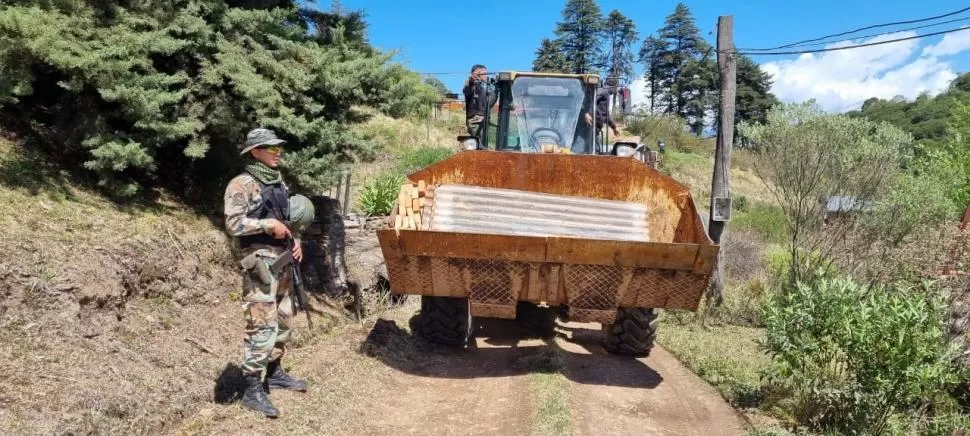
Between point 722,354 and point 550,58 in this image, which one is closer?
point 722,354

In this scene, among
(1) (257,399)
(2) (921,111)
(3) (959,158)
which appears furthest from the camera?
(2) (921,111)

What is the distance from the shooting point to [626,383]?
593 centimetres

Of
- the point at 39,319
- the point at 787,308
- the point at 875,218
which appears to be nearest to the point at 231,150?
the point at 39,319

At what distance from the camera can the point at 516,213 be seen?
6.08 m

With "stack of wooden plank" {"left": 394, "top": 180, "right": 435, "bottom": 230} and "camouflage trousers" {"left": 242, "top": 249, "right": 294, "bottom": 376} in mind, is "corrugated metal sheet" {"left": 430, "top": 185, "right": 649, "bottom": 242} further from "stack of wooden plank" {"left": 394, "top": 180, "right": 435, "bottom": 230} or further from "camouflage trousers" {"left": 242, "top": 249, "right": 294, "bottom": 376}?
"camouflage trousers" {"left": 242, "top": 249, "right": 294, "bottom": 376}

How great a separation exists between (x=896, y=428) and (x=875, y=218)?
18.0 feet

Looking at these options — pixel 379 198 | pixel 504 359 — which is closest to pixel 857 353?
pixel 504 359

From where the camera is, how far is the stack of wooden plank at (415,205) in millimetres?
5891

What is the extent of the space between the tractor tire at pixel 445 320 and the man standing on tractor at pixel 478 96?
2.26 m

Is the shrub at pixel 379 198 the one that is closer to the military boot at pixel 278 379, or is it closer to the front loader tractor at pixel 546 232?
the front loader tractor at pixel 546 232

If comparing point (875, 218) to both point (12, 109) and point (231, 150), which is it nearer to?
point (231, 150)

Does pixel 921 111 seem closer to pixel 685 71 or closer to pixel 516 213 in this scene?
pixel 685 71

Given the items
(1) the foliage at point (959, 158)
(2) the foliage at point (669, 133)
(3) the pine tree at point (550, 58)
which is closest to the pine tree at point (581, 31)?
(3) the pine tree at point (550, 58)

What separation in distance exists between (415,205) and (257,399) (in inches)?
91.1
